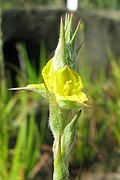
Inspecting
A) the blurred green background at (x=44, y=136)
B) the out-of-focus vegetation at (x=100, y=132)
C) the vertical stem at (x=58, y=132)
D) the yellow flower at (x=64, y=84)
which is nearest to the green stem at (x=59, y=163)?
the vertical stem at (x=58, y=132)

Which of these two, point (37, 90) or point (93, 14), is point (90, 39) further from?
point (37, 90)

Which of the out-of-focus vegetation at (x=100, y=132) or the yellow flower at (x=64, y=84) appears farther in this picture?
the out-of-focus vegetation at (x=100, y=132)

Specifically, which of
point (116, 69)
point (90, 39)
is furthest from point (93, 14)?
point (116, 69)

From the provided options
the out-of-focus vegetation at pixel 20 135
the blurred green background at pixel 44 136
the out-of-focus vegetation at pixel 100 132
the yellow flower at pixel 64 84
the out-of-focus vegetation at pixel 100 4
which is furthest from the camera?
the out-of-focus vegetation at pixel 100 4

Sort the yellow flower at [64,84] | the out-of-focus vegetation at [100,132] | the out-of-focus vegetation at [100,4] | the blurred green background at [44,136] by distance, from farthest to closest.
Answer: the out-of-focus vegetation at [100,4]
the out-of-focus vegetation at [100,132]
the blurred green background at [44,136]
the yellow flower at [64,84]

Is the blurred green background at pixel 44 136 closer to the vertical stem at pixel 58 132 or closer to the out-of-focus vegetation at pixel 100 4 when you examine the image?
the vertical stem at pixel 58 132

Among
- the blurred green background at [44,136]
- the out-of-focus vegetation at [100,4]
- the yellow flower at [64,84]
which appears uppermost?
the out-of-focus vegetation at [100,4]

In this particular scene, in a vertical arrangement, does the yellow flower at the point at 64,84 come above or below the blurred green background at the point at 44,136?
above

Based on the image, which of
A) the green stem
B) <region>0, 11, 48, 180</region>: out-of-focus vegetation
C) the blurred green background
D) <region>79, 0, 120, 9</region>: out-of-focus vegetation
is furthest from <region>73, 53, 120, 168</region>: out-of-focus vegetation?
<region>79, 0, 120, 9</region>: out-of-focus vegetation

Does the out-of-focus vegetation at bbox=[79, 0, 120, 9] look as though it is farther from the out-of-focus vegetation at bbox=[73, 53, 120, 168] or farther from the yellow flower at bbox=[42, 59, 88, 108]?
the yellow flower at bbox=[42, 59, 88, 108]
